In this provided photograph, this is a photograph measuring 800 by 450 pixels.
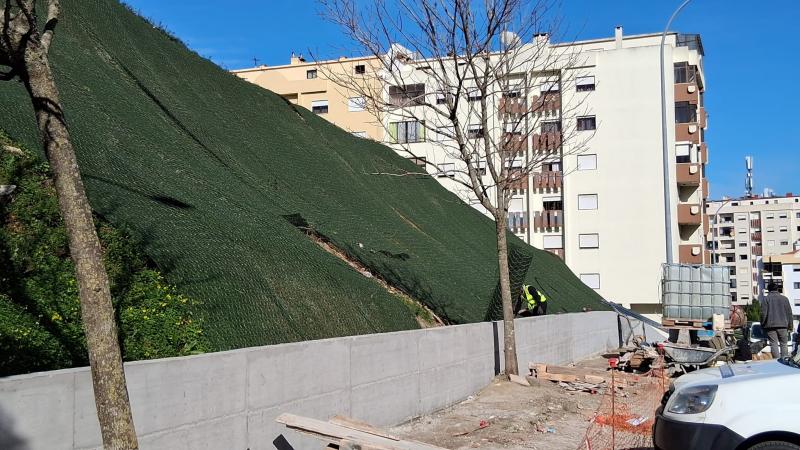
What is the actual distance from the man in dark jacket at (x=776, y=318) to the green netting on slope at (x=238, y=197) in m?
5.18

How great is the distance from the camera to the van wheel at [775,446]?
539cm

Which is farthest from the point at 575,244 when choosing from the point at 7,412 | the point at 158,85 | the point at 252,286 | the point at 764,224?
the point at 764,224

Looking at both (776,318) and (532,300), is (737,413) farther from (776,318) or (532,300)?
(532,300)

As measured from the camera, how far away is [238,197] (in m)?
12.3

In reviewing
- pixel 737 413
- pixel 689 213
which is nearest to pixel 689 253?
pixel 689 213

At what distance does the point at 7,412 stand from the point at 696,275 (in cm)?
1919

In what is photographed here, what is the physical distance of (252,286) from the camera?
900 centimetres

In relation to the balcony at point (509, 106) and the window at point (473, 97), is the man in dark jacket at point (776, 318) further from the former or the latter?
the window at point (473, 97)

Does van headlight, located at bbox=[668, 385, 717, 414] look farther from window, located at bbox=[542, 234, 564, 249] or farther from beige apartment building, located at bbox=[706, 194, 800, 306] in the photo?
beige apartment building, located at bbox=[706, 194, 800, 306]

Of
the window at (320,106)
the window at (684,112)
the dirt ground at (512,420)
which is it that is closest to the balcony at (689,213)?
the window at (684,112)

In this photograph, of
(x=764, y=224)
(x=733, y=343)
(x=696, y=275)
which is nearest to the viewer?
(x=733, y=343)

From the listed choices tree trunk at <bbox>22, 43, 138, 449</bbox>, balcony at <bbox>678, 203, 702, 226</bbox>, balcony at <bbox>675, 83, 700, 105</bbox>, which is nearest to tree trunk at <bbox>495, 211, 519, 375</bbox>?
tree trunk at <bbox>22, 43, 138, 449</bbox>

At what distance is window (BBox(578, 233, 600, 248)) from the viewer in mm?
46287

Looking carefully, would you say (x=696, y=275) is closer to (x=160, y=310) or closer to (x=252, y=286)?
(x=252, y=286)
